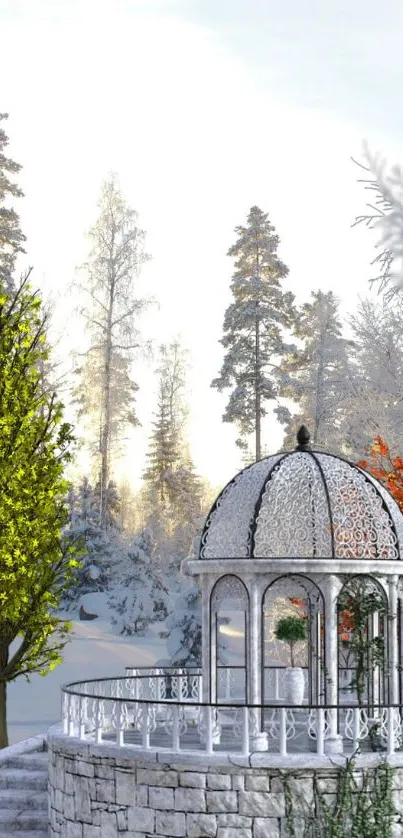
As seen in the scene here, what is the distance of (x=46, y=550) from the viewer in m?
21.0

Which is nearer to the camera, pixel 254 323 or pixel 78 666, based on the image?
pixel 78 666

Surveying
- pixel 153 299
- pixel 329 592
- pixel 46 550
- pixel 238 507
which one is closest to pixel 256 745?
pixel 329 592

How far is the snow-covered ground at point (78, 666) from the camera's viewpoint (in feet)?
87.0

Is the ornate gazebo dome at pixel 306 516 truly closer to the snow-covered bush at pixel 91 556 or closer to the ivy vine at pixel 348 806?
the ivy vine at pixel 348 806

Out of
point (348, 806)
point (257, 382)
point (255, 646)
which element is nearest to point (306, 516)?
point (255, 646)

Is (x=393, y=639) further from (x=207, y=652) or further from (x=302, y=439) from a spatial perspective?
(x=302, y=439)

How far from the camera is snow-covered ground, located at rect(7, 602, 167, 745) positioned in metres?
26.5

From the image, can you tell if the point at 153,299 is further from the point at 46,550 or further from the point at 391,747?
the point at 391,747

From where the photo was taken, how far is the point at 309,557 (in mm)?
14555

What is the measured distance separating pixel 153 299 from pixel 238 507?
2779 centimetres

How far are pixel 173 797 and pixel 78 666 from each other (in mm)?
16943

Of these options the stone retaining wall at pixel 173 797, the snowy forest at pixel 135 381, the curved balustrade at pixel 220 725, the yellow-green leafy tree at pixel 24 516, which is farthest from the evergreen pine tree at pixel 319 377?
the stone retaining wall at pixel 173 797

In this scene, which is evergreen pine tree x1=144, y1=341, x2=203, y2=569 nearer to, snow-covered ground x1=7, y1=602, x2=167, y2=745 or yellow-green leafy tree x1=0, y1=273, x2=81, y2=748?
snow-covered ground x1=7, y1=602, x2=167, y2=745

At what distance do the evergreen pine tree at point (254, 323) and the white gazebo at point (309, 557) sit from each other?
25946mm
